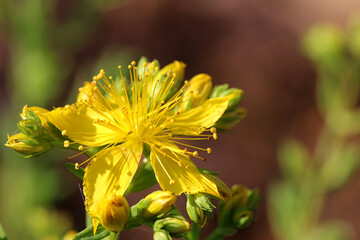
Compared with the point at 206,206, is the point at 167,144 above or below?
above

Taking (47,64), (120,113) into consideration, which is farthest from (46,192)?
(120,113)

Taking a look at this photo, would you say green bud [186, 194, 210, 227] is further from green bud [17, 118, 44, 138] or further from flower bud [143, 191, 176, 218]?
green bud [17, 118, 44, 138]

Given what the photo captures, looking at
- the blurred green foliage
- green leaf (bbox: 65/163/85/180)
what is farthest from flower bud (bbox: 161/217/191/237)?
the blurred green foliage

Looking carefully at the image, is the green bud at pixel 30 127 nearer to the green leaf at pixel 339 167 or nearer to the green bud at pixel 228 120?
the green bud at pixel 228 120

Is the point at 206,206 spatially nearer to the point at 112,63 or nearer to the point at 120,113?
the point at 120,113

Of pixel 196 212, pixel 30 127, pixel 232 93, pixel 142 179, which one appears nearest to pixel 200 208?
pixel 196 212

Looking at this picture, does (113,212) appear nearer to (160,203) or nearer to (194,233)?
(160,203)
